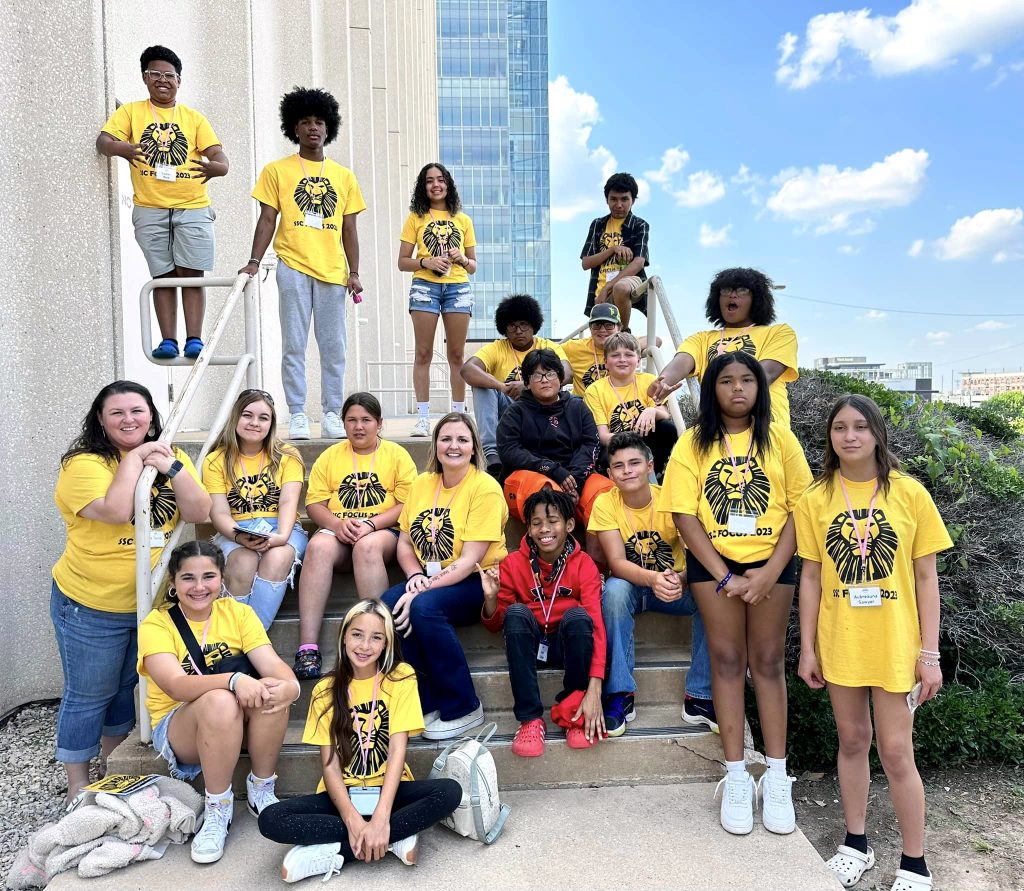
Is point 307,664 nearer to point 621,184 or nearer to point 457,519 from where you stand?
point 457,519

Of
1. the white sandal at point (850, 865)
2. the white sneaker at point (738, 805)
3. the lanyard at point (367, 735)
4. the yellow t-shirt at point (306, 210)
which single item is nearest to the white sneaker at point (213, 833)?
the lanyard at point (367, 735)

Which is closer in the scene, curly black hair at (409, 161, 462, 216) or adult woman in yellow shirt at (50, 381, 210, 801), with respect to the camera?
adult woman in yellow shirt at (50, 381, 210, 801)

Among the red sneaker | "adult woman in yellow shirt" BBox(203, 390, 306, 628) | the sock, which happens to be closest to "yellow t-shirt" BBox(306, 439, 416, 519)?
"adult woman in yellow shirt" BBox(203, 390, 306, 628)

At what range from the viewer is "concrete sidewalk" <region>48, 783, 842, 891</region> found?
2.70 meters

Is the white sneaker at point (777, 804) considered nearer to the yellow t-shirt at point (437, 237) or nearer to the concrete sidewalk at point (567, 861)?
the concrete sidewalk at point (567, 861)

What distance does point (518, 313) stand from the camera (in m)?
5.55

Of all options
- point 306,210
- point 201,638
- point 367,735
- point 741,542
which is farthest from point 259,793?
point 306,210

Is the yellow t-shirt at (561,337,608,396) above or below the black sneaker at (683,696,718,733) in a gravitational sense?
above

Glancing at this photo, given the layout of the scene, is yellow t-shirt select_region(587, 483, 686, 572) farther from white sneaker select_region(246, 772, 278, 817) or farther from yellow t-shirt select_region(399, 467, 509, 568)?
white sneaker select_region(246, 772, 278, 817)

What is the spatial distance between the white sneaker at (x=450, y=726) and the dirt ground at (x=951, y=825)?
5.62 feet

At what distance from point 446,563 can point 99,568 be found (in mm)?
1568

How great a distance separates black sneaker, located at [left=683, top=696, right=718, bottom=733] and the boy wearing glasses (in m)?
3.67

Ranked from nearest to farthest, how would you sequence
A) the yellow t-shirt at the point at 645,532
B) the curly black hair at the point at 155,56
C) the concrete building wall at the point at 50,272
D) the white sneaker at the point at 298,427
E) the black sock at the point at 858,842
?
1. the black sock at the point at 858,842
2. the yellow t-shirt at the point at 645,532
3. the concrete building wall at the point at 50,272
4. the curly black hair at the point at 155,56
5. the white sneaker at the point at 298,427

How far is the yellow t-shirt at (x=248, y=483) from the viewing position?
153 inches
